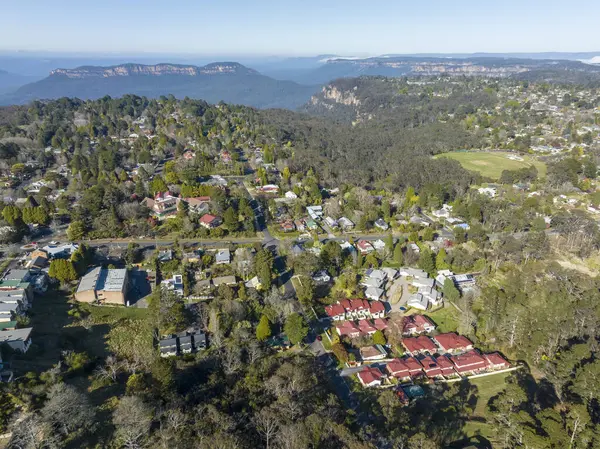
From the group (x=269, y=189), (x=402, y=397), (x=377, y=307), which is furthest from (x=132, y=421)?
(x=269, y=189)

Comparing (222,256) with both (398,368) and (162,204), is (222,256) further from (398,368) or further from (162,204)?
(398,368)

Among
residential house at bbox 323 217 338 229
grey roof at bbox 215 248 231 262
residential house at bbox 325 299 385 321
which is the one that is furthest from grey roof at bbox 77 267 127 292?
residential house at bbox 323 217 338 229

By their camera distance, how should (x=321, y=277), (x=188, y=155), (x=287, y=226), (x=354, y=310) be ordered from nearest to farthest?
(x=354, y=310), (x=321, y=277), (x=287, y=226), (x=188, y=155)

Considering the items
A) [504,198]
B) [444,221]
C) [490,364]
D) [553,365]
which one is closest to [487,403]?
[490,364]

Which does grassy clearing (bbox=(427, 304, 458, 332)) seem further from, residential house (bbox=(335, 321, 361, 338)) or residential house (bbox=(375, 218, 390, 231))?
residential house (bbox=(375, 218, 390, 231))

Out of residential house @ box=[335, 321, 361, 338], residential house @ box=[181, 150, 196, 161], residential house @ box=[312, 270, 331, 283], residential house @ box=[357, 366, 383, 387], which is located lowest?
residential house @ box=[312, 270, 331, 283]

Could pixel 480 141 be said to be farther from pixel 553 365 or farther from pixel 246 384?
pixel 246 384
